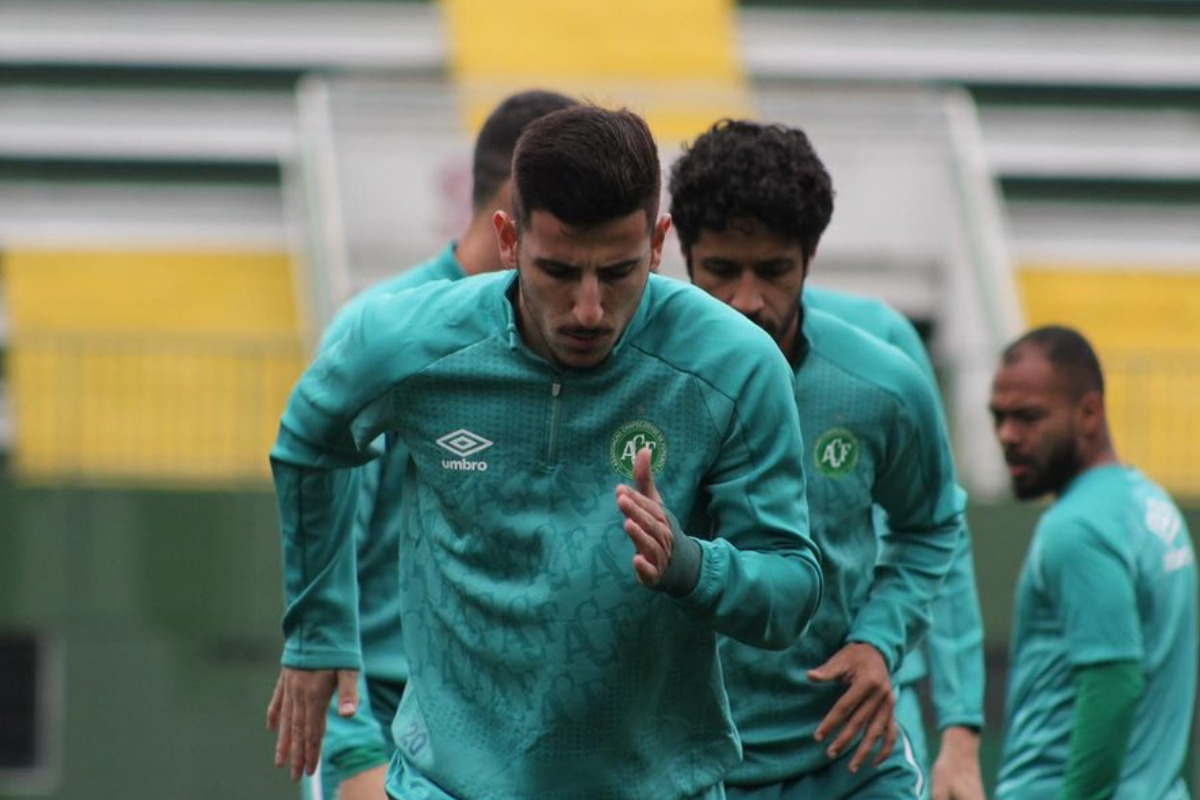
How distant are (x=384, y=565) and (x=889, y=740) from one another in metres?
1.15

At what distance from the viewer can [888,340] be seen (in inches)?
220

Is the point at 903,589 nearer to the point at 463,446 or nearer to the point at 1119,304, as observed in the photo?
the point at 463,446

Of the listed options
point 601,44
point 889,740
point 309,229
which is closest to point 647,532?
point 889,740

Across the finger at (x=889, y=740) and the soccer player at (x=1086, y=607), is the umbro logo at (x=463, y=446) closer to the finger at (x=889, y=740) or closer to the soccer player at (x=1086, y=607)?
the finger at (x=889, y=740)

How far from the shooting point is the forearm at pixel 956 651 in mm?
5801

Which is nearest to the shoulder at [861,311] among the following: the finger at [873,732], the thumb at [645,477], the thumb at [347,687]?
the finger at [873,732]

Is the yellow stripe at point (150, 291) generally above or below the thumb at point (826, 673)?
above

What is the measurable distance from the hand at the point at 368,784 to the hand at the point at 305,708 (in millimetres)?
710

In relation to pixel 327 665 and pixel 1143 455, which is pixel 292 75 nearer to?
pixel 1143 455

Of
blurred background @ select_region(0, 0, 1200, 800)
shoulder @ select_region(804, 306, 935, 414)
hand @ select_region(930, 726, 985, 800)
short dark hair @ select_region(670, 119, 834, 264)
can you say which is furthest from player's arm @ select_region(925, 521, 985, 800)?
blurred background @ select_region(0, 0, 1200, 800)

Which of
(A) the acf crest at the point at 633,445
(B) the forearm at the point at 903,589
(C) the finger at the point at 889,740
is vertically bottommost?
(C) the finger at the point at 889,740

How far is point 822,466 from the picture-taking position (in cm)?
488

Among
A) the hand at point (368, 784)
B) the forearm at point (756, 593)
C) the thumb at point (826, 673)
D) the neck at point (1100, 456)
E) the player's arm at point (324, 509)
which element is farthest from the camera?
the neck at point (1100, 456)

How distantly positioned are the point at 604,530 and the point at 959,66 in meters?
15.2
